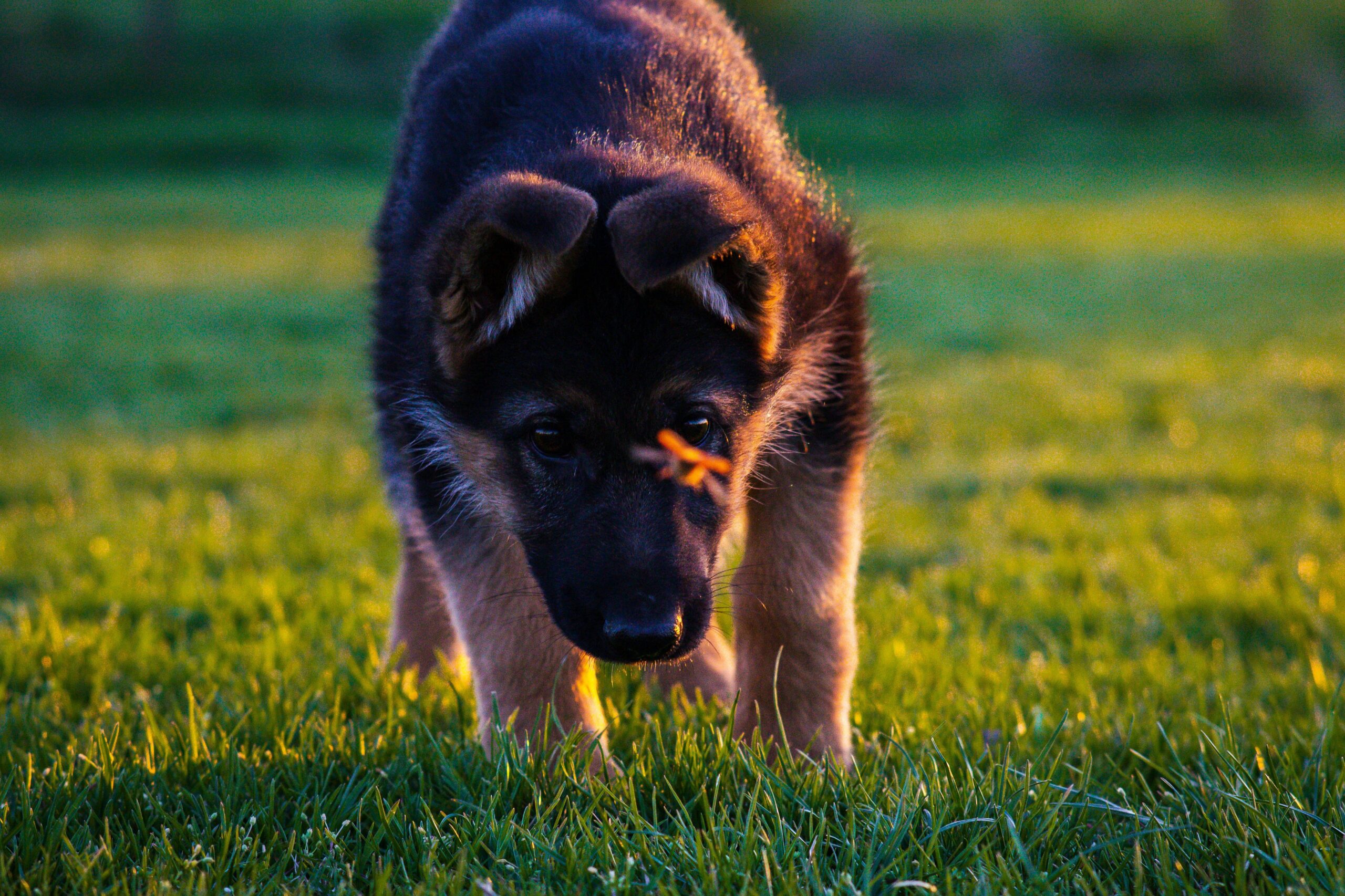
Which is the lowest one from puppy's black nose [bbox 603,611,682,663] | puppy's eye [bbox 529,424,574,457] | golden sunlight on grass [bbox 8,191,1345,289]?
golden sunlight on grass [bbox 8,191,1345,289]

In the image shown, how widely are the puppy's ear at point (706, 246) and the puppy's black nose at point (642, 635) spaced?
753mm

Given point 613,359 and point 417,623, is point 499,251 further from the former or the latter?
point 417,623

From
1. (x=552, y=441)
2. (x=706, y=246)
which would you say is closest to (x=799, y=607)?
(x=552, y=441)

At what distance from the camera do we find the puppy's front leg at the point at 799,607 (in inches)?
124

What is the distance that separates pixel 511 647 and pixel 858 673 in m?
1.24

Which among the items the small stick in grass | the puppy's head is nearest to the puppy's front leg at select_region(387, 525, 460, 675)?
the puppy's head

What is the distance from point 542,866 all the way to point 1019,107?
136 feet

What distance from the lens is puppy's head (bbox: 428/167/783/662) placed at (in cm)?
240

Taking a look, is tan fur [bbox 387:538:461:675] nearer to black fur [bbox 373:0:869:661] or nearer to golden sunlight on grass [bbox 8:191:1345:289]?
black fur [bbox 373:0:869:661]

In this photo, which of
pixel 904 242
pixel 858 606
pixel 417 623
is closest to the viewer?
pixel 417 623

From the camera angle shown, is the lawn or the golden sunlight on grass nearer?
the lawn

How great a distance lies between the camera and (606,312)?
104 inches

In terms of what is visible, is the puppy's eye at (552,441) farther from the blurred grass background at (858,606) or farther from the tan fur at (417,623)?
the tan fur at (417,623)

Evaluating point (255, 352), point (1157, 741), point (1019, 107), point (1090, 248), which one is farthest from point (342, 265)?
point (1019, 107)
